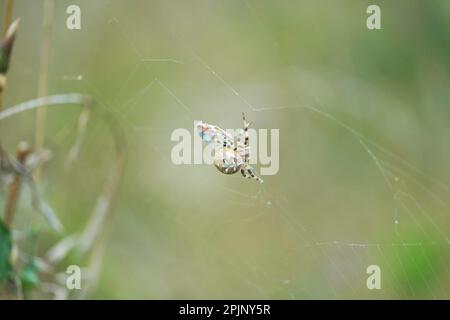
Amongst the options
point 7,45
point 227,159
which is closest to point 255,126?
point 227,159

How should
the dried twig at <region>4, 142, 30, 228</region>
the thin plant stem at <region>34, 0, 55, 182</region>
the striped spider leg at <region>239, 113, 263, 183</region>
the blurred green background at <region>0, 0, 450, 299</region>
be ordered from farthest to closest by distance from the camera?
the blurred green background at <region>0, 0, 450, 299</region>
the striped spider leg at <region>239, 113, 263, 183</region>
the thin plant stem at <region>34, 0, 55, 182</region>
the dried twig at <region>4, 142, 30, 228</region>

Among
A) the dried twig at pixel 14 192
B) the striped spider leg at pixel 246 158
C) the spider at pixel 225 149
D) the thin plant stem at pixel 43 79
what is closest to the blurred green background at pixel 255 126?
the thin plant stem at pixel 43 79

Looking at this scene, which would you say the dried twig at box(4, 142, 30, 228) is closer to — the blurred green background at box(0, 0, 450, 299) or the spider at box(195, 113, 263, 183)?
the spider at box(195, 113, 263, 183)

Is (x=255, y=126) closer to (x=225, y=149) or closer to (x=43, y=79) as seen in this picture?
(x=225, y=149)

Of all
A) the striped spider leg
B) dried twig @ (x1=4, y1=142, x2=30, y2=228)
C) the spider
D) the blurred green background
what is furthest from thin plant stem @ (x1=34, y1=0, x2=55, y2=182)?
the striped spider leg

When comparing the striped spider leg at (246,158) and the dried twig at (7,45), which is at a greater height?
the dried twig at (7,45)

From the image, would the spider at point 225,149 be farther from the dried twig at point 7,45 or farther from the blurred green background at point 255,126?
the dried twig at point 7,45
